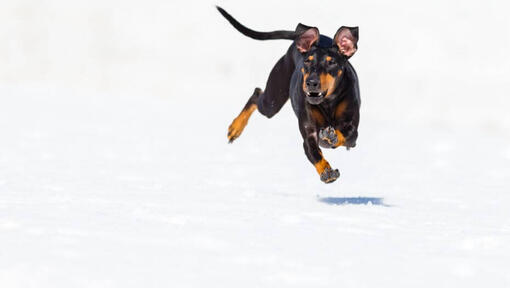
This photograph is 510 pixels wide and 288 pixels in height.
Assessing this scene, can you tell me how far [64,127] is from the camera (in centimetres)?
1709

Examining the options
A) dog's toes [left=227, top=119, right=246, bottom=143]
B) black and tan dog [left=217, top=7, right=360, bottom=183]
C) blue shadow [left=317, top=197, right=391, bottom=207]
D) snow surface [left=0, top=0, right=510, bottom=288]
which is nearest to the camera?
snow surface [left=0, top=0, right=510, bottom=288]

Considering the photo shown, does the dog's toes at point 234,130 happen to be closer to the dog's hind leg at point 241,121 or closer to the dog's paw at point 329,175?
the dog's hind leg at point 241,121

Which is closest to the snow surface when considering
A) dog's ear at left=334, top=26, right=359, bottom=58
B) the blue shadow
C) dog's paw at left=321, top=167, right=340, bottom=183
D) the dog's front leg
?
the blue shadow

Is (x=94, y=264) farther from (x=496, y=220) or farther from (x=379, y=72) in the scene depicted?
(x=379, y=72)

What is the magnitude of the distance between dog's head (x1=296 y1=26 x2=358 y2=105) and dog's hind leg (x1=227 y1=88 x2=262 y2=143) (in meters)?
1.28

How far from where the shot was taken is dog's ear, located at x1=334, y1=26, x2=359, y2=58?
247 inches

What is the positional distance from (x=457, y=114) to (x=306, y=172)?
35.2 metres

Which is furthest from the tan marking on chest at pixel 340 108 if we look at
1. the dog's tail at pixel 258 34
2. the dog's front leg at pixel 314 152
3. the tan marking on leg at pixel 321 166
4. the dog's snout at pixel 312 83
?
the dog's snout at pixel 312 83

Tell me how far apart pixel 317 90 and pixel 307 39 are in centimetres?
52

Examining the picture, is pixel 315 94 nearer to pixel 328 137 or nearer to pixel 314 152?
pixel 328 137

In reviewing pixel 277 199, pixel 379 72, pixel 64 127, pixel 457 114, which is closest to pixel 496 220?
pixel 277 199

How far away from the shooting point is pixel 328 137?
21.7ft

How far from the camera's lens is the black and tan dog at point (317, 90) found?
6242 mm

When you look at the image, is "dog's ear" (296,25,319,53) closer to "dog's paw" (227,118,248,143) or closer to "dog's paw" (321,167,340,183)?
"dog's paw" (321,167,340,183)
